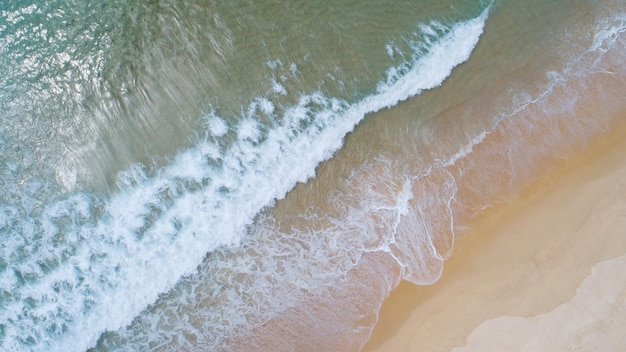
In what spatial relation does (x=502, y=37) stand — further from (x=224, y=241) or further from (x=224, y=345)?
(x=224, y=345)

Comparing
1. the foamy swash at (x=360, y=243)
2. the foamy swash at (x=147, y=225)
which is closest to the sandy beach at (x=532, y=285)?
the foamy swash at (x=360, y=243)

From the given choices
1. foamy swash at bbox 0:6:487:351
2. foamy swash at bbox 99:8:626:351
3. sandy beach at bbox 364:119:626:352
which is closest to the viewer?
sandy beach at bbox 364:119:626:352

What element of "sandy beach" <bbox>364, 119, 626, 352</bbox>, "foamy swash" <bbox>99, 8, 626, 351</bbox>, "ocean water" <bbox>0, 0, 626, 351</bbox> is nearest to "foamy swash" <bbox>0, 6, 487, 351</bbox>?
"ocean water" <bbox>0, 0, 626, 351</bbox>

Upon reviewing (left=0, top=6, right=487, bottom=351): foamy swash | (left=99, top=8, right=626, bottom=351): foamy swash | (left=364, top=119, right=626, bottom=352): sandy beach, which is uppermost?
(left=0, top=6, right=487, bottom=351): foamy swash

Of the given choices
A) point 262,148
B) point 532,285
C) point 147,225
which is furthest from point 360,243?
point 147,225

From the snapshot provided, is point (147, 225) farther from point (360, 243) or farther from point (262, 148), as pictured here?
point (360, 243)

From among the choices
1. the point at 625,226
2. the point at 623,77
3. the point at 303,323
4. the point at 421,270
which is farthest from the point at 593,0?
the point at 303,323

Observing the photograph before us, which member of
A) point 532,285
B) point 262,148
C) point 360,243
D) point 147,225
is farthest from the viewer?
point 262,148

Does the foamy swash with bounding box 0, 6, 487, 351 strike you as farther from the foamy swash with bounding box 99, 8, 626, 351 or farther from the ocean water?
the foamy swash with bounding box 99, 8, 626, 351
